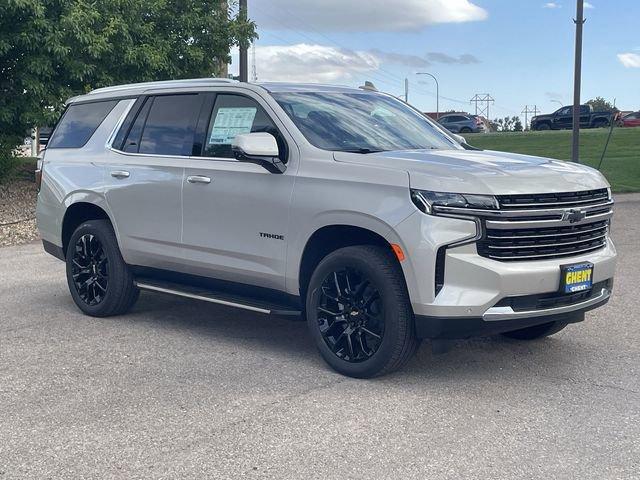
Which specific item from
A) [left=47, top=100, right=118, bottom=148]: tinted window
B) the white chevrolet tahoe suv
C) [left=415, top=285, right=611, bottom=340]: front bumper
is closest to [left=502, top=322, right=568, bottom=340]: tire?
the white chevrolet tahoe suv

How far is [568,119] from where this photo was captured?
55.4 m

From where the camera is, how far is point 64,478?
4082 mm

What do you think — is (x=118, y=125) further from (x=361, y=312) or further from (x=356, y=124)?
(x=361, y=312)

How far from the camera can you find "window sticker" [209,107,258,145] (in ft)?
21.2

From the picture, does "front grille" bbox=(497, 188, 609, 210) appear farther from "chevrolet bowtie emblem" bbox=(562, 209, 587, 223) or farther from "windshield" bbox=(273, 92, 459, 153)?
"windshield" bbox=(273, 92, 459, 153)

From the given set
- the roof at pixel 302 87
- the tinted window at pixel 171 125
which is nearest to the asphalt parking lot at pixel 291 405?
the tinted window at pixel 171 125

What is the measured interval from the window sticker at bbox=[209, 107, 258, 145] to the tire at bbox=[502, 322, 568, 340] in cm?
248

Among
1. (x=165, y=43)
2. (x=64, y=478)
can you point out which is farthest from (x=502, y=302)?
(x=165, y=43)

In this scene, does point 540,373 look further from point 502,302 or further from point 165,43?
point 165,43

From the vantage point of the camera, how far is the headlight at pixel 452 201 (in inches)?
201

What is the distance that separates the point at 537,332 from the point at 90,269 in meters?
3.79

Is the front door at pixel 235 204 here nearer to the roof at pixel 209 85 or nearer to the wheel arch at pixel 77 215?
the roof at pixel 209 85

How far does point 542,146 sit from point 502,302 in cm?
3226

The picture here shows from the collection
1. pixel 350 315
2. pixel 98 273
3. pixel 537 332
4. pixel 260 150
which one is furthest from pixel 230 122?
pixel 537 332
